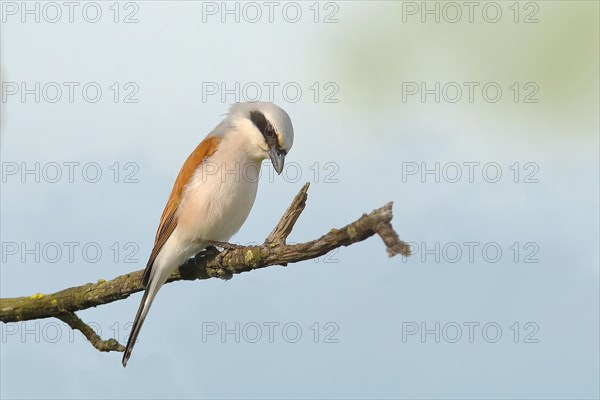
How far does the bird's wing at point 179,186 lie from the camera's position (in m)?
6.41

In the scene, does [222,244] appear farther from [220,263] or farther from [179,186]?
[179,186]

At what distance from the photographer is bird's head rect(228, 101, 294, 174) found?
634cm

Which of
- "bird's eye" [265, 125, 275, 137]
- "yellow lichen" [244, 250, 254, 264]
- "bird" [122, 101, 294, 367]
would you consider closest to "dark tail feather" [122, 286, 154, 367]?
"bird" [122, 101, 294, 367]

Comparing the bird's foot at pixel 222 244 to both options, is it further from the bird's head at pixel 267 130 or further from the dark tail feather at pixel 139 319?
the bird's head at pixel 267 130

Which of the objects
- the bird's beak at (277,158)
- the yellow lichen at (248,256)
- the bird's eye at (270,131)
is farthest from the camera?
the bird's eye at (270,131)

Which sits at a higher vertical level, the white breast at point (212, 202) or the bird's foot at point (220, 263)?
the white breast at point (212, 202)

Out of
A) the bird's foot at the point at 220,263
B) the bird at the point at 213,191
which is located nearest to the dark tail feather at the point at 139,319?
the bird at the point at 213,191

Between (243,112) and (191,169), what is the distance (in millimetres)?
746

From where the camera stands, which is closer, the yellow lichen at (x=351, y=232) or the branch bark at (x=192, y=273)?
the yellow lichen at (x=351, y=232)

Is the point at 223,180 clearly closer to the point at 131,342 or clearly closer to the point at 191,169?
the point at 191,169

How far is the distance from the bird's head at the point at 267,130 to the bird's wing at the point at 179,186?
11.6 inches

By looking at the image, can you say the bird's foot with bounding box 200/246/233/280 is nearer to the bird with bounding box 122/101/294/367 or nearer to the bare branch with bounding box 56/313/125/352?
the bird with bounding box 122/101/294/367

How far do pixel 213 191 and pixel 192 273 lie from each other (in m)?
0.71

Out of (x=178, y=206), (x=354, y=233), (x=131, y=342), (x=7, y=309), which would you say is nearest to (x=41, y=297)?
→ (x=7, y=309)
